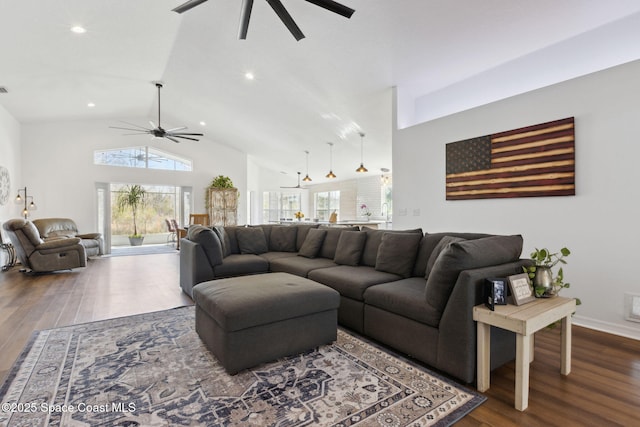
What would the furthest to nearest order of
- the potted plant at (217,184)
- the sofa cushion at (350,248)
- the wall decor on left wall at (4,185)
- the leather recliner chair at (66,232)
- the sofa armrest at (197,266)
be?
the potted plant at (217,184), the leather recliner chair at (66,232), the wall decor on left wall at (4,185), the sofa armrest at (197,266), the sofa cushion at (350,248)

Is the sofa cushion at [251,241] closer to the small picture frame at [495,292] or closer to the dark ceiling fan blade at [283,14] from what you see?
the dark ceiling fan blade at [283,14]

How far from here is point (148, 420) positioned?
1.62 metres

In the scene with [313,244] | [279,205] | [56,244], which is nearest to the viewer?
[313,244]

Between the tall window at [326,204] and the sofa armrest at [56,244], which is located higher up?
the tall window at [326,204]

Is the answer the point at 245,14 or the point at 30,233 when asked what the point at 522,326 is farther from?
the point at 30,233

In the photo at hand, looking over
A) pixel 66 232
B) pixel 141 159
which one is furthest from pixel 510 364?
pixel 141 159

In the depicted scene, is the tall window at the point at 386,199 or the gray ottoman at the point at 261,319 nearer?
the gray ottoman at the point at 261,319

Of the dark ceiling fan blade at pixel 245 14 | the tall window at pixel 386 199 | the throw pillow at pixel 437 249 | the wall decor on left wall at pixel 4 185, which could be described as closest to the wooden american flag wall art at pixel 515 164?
the throw pillow at pixel 437 249

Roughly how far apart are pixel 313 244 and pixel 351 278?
1.42 meters

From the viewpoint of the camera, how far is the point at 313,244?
169 inches

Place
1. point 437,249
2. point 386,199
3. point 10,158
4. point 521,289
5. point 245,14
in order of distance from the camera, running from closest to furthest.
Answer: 1. point 521,289
2. point 245,14
3. point 437,249
4. point 10,158
5. point 386,199

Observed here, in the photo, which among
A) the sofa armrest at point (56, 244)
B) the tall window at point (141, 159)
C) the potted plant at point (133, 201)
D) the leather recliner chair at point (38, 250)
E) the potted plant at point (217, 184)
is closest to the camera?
the leather recliner chair at point (38, 250)

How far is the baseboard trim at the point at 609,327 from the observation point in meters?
2.77

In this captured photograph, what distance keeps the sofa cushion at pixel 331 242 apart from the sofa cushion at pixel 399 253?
82 cm
